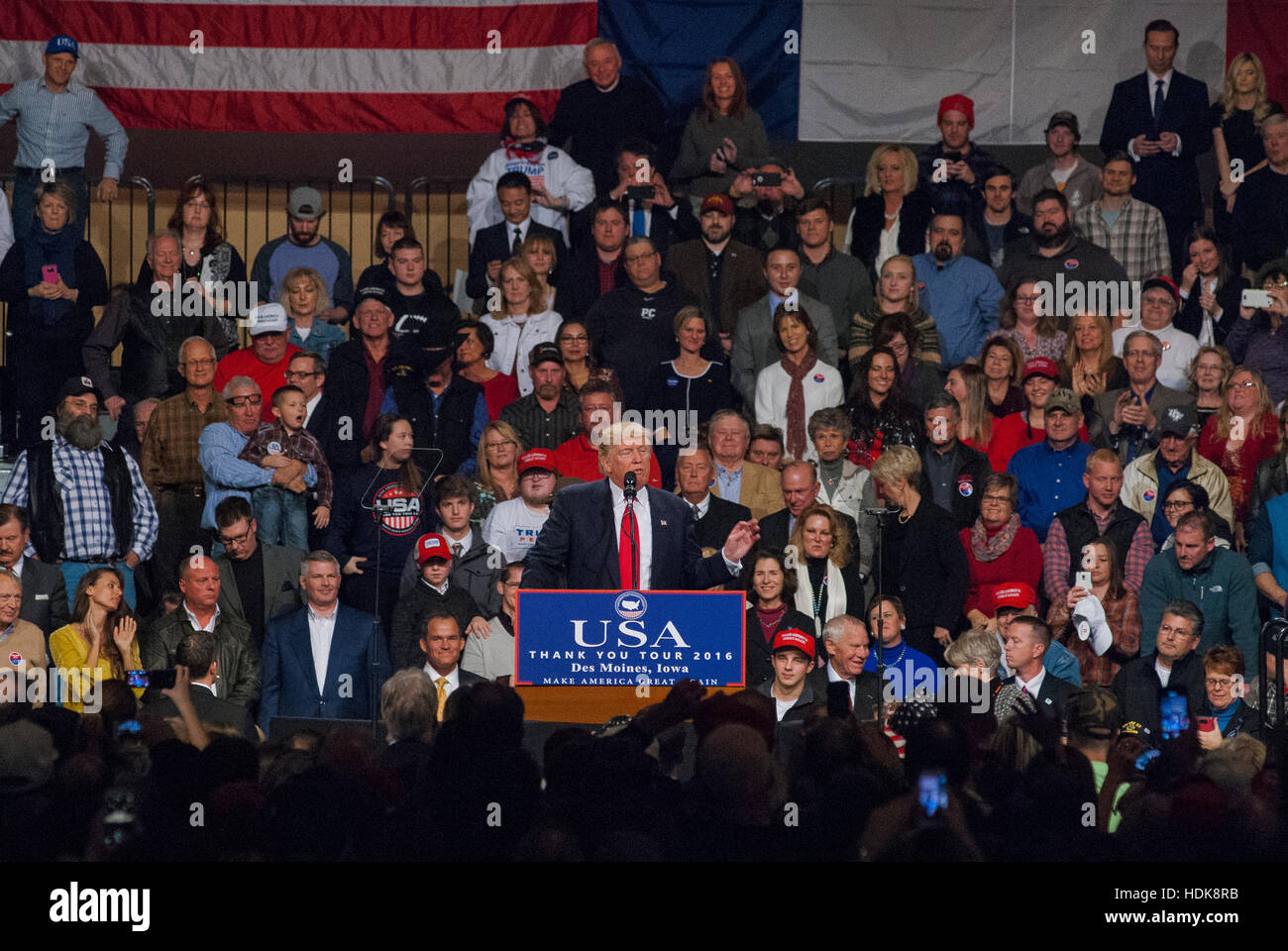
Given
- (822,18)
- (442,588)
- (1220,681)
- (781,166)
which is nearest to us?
(1220,681)

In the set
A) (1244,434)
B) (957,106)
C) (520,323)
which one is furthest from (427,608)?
(957,106)

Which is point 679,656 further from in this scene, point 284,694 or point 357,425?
point 357,425

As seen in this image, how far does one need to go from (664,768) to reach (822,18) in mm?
8582

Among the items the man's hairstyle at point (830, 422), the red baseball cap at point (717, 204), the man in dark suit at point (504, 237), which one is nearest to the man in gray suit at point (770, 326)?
the red baseball cap at point (717, 204)

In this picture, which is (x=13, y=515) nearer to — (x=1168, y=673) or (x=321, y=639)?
(x=321, y=639)

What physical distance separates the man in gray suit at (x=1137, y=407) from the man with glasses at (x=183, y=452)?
197 inches

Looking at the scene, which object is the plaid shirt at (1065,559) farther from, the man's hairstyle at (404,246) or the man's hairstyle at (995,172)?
the man's hairstyle at (404,246)

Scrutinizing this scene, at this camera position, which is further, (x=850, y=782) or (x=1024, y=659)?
(x=1024, y=659)

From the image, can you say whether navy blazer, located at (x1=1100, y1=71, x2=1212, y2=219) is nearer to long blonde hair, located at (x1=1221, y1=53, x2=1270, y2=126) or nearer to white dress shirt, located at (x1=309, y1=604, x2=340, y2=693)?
long blonde hair, located at (x1=1221, y1=53, x2=1270, y2=126)

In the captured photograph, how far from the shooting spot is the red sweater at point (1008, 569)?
1024 centimetres

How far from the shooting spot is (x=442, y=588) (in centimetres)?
971

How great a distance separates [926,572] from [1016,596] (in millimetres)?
477

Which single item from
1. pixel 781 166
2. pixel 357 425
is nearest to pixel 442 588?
pixel 357 425

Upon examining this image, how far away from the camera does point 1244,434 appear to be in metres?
11.2
